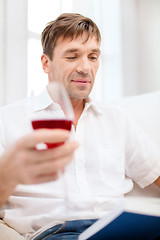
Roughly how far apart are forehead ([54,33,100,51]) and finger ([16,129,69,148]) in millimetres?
885

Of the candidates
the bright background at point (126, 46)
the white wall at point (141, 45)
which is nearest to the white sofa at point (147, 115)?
the bright background at point (126, 46)

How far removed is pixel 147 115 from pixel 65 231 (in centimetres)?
69

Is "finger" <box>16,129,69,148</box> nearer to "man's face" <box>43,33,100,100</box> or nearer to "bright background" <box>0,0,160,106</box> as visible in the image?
"man's face" <box>43,33,100,100</box>

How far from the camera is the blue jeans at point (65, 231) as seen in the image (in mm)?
1024

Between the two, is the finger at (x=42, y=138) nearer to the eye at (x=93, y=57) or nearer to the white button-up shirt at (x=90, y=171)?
the white button-up shirt at (x=90, y=171)

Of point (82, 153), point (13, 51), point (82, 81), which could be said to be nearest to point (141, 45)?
point (13, 51)

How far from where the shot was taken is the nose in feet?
4.40

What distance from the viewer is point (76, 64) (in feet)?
4.47

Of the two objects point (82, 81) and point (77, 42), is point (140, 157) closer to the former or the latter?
point (82, 81)

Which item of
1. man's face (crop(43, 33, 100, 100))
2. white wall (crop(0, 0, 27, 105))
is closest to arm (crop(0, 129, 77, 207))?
man's face (crop(43, 33, 100, 100))

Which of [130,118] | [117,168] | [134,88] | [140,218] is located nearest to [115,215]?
[140,218]

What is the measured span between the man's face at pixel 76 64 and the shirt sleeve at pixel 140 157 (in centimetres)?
27

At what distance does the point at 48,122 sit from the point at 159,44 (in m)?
2.76

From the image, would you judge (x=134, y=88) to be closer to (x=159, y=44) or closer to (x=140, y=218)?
(x=159, y=44)
